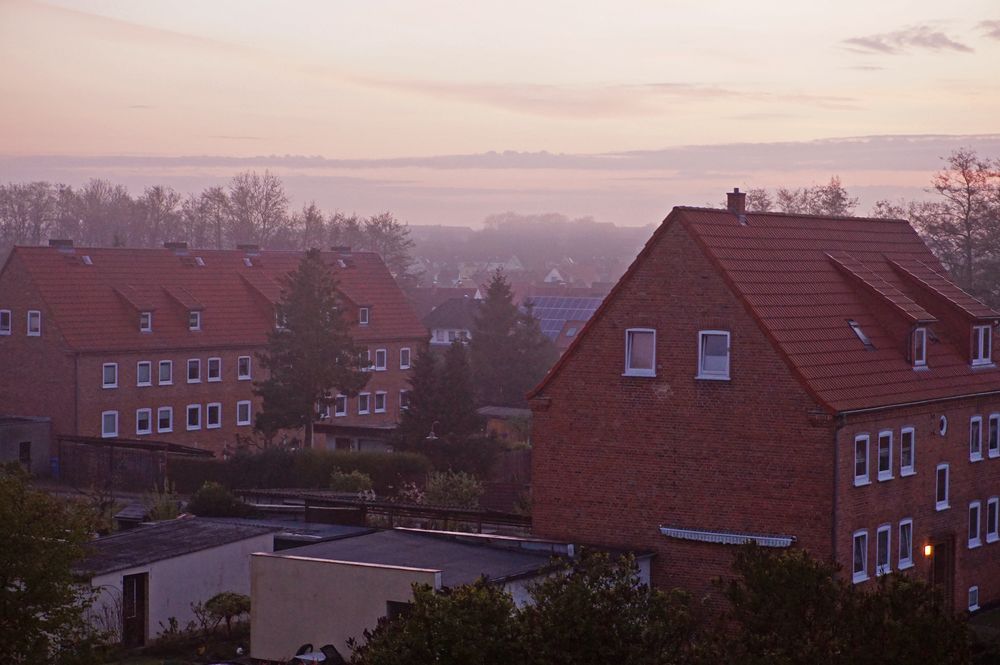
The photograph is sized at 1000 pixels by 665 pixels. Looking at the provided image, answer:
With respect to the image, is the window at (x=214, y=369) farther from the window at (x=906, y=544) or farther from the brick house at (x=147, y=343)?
the window at (x=906, y=544)

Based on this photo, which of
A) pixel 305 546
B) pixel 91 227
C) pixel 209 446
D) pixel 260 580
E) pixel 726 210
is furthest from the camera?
pixel 91 227

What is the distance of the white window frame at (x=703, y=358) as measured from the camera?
33.7 m

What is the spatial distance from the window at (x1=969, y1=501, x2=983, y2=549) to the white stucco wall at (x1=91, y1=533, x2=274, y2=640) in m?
18.3

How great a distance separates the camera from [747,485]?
109 ft

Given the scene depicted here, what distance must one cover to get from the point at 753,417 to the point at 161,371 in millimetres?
39658

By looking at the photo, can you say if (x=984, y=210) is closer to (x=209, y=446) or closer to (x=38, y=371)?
(x=209, y=446)

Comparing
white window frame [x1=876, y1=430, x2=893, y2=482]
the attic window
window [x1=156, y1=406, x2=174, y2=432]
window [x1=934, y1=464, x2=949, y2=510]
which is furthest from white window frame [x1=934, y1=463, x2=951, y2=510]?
window [x1=156, y1=406, x2=174, y2=432]

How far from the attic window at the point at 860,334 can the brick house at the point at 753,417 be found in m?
0.11

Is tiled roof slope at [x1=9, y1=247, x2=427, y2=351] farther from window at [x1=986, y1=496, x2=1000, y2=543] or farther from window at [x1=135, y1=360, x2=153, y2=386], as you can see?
window at [x1=986, y1=496, x2=1000, y2=543]

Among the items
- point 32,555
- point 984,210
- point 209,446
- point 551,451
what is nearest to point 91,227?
point 209,446

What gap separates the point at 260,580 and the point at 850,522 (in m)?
13.2

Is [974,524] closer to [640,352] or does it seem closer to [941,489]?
[941,489]

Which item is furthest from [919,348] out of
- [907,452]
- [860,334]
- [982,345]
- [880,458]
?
[880,458]

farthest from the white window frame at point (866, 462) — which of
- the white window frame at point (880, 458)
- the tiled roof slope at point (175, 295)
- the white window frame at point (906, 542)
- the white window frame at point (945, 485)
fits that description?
the tiled roof slope at point (175, 295)
